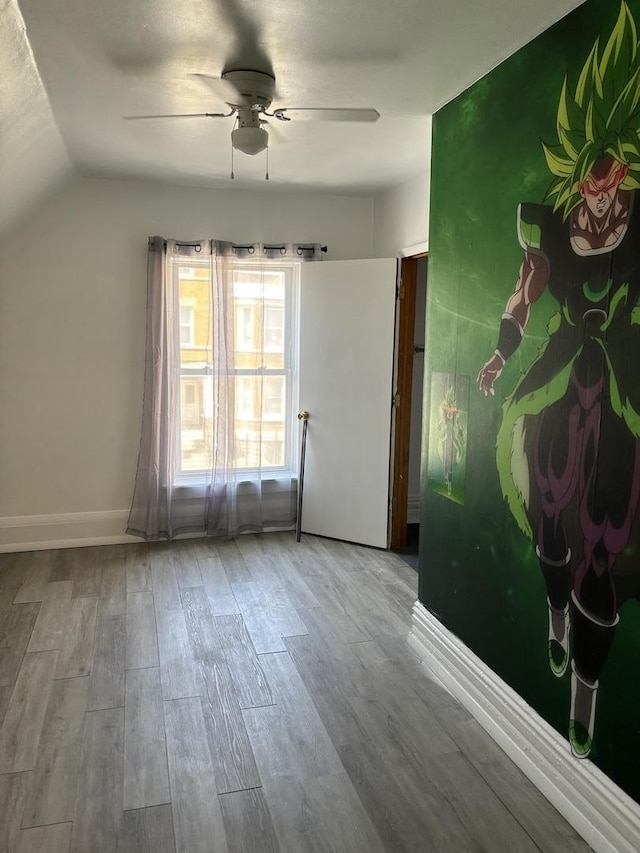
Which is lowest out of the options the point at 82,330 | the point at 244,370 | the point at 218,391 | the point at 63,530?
the point at 63,530

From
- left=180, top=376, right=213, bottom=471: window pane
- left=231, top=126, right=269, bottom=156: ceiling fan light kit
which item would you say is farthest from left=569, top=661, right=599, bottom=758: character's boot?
left=180, top=376, right=213, bottom=471: window pane

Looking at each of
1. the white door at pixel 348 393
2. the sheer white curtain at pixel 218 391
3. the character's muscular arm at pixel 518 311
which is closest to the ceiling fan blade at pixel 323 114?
the character's muscular arm at pixel 518 311

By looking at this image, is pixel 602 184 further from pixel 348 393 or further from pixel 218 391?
pixel 218 391

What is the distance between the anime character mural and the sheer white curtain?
2.59 meters

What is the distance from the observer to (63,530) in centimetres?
445

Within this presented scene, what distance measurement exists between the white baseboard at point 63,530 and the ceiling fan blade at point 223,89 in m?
2.86

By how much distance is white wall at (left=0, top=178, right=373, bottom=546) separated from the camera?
4227 millimetres

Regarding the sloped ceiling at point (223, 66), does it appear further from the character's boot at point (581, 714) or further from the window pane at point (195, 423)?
the character's boot at point (581, 714)

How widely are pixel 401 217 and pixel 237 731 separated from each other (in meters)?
3.28

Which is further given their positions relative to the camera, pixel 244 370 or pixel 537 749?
pixel 244 370

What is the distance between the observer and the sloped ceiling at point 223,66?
205 centimetres

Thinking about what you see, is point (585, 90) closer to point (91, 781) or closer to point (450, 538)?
point (450, 538)

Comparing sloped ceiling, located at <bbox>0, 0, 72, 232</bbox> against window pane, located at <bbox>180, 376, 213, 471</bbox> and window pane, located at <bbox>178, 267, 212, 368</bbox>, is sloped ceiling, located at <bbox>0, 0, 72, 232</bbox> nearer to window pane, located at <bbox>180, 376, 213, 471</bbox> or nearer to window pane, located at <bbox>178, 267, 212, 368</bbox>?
window pane, located at <bbox>178, 267, 212, 368</bbox>

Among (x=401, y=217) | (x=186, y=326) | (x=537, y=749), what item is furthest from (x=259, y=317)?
(x=537, y=749)
